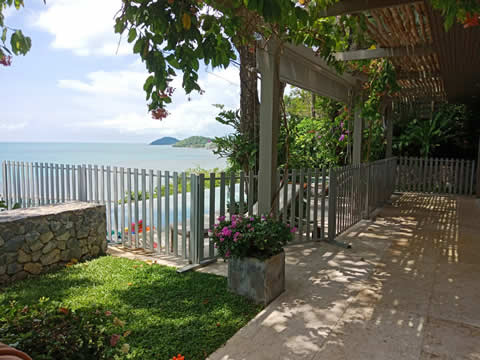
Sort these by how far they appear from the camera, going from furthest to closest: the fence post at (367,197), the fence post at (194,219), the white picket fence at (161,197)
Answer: the fence post at (367,197) < the white picket fence at (161,197) < the fence post at (194,219)

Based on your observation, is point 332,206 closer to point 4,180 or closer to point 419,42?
point 419,42

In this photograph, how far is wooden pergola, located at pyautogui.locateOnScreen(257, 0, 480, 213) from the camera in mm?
4492

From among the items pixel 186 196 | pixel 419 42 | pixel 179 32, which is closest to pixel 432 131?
pixel 419 42

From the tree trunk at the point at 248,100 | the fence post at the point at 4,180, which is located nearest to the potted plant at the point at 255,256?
the tree trunk at the point at 248,100

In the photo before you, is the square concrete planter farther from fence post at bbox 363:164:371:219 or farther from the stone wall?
fence post at bbox 363:164:371:219

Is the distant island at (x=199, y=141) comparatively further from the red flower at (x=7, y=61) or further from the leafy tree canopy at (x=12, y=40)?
the leafy tree canopy at (x=12, y=40)

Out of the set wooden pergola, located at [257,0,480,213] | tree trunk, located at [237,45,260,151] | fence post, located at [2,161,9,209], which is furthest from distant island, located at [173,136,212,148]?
fence post, located at [2,161,9,209]

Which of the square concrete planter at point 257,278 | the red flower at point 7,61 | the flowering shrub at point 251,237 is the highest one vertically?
the red flower at point 7,61

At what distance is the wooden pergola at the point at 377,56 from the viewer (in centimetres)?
449

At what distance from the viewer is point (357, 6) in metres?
4.12

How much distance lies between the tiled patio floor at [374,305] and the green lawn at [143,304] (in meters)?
0.24

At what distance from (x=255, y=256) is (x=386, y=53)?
16.5ft

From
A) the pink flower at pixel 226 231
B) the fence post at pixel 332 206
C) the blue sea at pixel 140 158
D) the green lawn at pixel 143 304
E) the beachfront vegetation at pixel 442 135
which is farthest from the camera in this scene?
the blue sea at pixel 140 158

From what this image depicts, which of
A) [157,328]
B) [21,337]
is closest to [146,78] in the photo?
[157,328]
